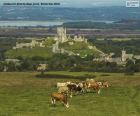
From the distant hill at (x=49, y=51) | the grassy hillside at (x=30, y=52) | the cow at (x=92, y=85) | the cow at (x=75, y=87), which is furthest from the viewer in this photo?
the distant hill at (x=49, y=51)

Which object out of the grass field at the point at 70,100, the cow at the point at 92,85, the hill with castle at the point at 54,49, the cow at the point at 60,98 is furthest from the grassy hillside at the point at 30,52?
the cow at the point at 60,98

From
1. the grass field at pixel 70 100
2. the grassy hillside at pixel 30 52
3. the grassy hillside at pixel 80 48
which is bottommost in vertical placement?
the grassy hillside at pixel 80 48

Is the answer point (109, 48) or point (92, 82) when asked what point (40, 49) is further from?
point (92, 82)

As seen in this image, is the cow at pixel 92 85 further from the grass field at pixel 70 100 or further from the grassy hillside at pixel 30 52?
the grassy hillside at pixel 30 52

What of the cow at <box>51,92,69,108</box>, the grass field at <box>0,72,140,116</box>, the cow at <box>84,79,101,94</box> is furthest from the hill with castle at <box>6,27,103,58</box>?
the cow at <box>51,92,69,108</box>

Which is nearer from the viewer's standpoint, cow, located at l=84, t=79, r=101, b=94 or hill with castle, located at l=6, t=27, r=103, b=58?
cow, located at l=84, t=79, r=101, b=94

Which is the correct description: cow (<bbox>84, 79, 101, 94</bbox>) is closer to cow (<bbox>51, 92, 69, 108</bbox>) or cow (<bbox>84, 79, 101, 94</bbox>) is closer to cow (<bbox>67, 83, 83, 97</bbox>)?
cow (<bbox>67, 83, 83, 97</bbox>)

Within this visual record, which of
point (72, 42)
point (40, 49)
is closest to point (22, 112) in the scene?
point (40, 49)

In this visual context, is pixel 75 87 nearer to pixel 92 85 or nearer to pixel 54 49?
pixel 92 85

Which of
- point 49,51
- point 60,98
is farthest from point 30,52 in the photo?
point 60,98
